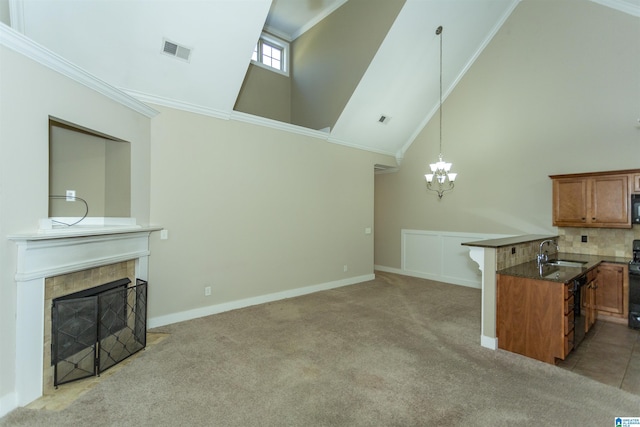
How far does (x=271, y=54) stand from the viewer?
21.8 feet

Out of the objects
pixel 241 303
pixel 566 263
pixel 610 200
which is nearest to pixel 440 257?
pixel 566 263

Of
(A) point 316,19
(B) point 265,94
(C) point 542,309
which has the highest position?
(A) point 316,19

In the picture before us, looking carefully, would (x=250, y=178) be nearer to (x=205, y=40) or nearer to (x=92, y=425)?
(x=205, y=40)

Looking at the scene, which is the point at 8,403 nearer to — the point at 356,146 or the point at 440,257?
the point at 356,146

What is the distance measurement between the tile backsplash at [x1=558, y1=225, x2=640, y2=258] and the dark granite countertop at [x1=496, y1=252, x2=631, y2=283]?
0.19 metres

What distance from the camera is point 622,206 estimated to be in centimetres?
407

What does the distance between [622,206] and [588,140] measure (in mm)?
1158

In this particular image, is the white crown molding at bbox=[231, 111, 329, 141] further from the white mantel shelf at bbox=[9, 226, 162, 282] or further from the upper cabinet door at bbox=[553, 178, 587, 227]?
the upper cabinet door at bbox=[553, 178, 587, 227]

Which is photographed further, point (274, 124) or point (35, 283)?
point (274, 124)

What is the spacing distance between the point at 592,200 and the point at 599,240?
2.29ft

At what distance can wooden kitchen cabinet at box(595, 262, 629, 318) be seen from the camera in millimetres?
4031

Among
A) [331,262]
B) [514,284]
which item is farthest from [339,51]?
[514,284]

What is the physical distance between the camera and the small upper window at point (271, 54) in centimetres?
639

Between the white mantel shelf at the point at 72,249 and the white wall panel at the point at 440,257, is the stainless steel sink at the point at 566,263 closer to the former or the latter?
the white wall panel at the point at 440,257
